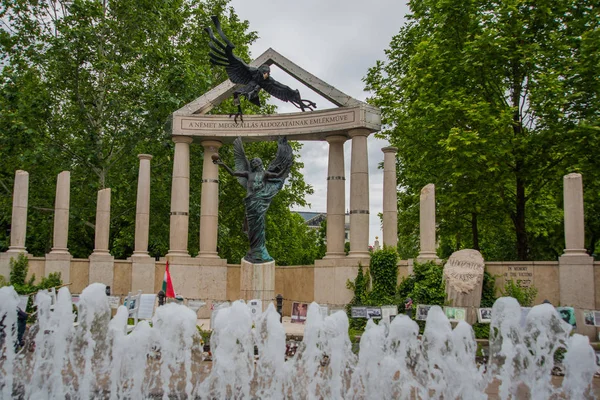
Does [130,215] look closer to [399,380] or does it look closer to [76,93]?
[76,93]

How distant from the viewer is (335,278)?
21.2m

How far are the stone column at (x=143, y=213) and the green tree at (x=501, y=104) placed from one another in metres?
10.4

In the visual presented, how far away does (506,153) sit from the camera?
21.7m

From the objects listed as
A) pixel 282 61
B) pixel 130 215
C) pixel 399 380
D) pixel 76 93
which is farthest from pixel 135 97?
pixel 399 380

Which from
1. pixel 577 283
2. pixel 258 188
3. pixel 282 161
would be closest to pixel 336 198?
pixel 282 161

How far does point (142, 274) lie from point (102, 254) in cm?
163

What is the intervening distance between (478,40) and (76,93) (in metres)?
16.6

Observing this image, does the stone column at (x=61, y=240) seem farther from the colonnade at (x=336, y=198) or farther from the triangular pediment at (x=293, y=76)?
the triangular pediment at (x=293, y=76)

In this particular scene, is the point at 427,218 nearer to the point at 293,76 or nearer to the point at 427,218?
the point at 427,218

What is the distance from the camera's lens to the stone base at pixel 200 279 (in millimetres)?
22453

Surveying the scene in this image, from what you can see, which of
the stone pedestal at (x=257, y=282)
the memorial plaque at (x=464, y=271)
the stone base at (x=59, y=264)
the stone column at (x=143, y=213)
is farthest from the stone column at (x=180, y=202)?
the memorial plaque at (x=464, y=271)

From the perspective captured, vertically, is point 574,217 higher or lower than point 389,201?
lower

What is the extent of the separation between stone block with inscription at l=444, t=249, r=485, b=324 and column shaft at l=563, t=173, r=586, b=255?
2488mm

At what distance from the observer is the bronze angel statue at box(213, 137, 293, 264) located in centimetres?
2062
